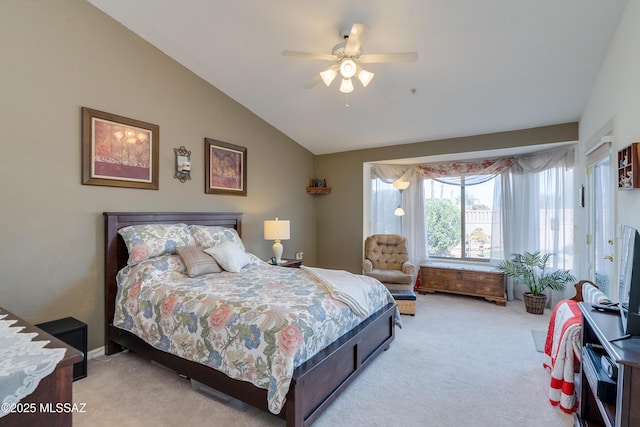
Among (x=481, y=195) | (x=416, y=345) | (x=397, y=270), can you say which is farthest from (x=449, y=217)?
(x=416, y=345)

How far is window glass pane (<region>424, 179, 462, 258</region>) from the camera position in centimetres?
553

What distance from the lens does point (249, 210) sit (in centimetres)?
462

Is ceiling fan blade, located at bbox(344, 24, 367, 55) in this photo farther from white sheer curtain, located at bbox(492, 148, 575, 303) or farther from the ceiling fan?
white sheer curtain, located at bbox(492, 148, 575, 303)

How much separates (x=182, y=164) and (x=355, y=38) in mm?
2447

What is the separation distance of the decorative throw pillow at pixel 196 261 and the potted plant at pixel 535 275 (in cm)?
413

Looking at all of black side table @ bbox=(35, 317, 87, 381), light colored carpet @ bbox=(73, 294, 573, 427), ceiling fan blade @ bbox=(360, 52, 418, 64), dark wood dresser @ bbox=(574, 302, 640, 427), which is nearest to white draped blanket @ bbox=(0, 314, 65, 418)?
light colored carpet @ bbox=(73, 294, 573, 427)

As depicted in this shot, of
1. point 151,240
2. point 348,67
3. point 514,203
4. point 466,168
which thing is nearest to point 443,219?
point 466,168

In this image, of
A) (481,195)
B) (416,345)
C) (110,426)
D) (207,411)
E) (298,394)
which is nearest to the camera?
(298,394)

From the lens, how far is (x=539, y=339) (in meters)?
3.31

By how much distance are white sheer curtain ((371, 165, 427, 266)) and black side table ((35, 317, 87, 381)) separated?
442 centimetres

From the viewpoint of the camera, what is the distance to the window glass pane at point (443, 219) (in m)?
5.53

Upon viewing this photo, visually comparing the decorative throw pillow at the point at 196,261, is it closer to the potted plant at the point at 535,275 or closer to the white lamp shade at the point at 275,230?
the white lamp shade at the point at 275,230

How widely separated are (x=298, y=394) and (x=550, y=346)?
7.33 feet

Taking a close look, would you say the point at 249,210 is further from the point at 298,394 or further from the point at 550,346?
the point at 550,346
